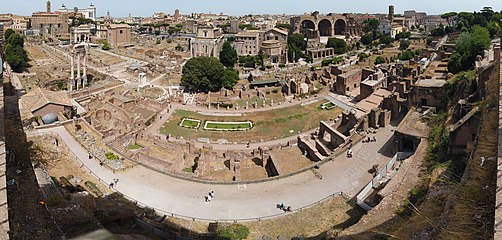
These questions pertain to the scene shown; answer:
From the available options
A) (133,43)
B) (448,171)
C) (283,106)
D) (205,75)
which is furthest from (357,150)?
(133,43)

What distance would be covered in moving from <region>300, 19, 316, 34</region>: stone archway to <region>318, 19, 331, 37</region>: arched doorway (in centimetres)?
276

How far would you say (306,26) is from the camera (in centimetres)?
8550

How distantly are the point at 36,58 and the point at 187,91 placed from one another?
84.3ft

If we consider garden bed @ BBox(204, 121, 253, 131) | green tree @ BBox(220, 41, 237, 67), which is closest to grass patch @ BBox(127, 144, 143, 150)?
garden bed @ BBox(204, 121, 253, 131)

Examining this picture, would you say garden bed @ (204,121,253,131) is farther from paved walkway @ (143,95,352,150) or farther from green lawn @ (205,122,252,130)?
paved walkway @ (143,95,352,150)

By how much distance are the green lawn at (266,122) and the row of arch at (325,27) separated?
169ft

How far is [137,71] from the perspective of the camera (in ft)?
165

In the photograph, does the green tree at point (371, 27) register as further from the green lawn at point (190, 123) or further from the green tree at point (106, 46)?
the green lawn at point (190, 123)

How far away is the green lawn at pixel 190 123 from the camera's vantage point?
104 ft

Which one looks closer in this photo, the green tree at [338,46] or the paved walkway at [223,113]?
the paved walkway at [223,113]

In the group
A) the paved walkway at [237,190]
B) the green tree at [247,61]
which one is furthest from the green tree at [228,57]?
the paved walkway at [237,190]

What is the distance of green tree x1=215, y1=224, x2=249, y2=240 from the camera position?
1357cm

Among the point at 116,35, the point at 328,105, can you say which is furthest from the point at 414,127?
the point at 116,35

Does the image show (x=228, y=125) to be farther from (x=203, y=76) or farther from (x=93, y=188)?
(x=93, y=188)
